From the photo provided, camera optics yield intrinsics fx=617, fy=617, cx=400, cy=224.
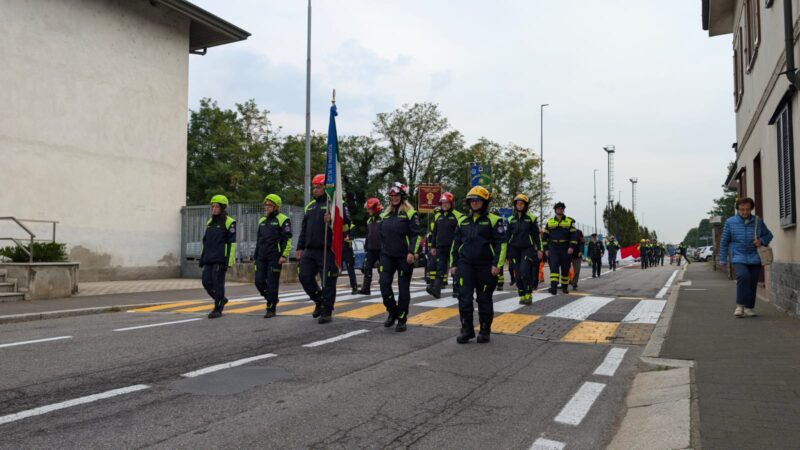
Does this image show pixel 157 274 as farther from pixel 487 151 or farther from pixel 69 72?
pixel 487 151

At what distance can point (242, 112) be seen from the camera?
45938mm

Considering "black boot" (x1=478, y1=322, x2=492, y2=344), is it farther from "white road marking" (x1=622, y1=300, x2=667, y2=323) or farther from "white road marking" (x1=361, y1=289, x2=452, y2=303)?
"white road marking" (x1=361, y1=289, x2=452, y2=303)

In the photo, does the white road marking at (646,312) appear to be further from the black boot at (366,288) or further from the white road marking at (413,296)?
the black boot at (366,288)

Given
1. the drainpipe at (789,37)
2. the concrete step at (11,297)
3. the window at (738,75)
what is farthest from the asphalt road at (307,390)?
the window at (738,75)

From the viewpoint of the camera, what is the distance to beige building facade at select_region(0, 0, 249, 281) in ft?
57.8

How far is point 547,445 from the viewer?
3.89 m

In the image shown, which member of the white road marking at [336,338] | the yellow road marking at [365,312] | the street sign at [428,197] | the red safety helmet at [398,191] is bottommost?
the white road marking at [336,338]

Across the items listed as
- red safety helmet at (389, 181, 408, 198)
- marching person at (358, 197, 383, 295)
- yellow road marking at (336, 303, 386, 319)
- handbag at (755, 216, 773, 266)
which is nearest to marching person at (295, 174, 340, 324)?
yellow road marking at (336, 303, 386, 319)

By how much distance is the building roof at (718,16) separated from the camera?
19.0 meters

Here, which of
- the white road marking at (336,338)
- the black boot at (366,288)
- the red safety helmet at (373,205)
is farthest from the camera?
the black boot at (366,288)

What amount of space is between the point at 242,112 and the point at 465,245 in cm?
4132

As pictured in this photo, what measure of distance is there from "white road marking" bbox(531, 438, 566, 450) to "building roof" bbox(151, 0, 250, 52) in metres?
21.5

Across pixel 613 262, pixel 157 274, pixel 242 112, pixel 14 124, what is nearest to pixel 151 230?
pixel 157 274

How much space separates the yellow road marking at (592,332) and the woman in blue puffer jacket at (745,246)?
1.95 m
